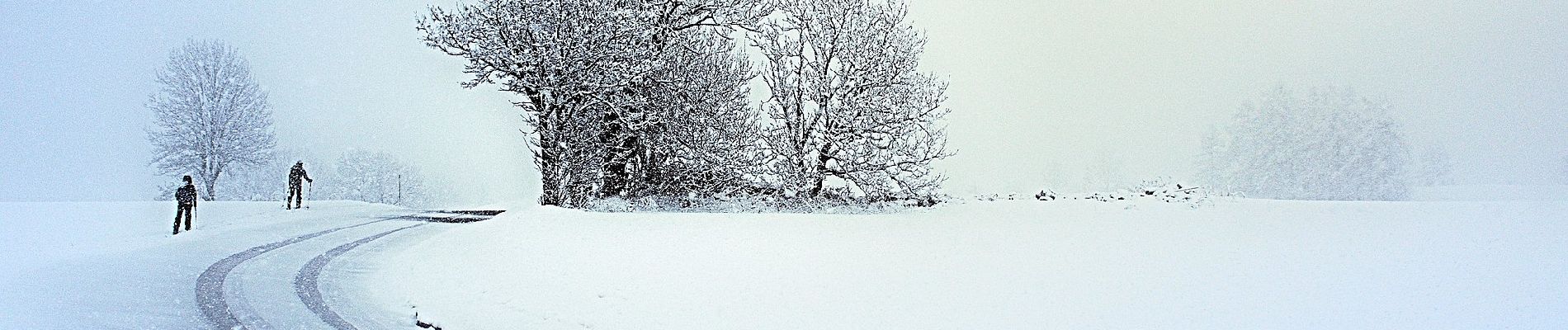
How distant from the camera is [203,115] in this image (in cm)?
3531

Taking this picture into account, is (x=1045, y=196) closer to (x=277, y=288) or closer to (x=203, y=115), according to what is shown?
(x=277, y=288)

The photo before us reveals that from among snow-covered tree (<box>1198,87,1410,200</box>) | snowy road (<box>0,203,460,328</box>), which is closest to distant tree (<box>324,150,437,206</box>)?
snowy road (<box>0,203,460,328</box>)

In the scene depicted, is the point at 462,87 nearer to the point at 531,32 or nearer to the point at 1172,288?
the point at 531,32

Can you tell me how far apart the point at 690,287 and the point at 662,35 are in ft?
39.6

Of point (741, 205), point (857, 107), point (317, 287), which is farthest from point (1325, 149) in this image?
point (317, 287)

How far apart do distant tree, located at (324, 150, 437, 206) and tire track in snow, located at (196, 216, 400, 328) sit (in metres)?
49.8

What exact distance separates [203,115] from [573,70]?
25.6 m

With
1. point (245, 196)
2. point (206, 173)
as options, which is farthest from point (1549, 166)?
point (245, 196)

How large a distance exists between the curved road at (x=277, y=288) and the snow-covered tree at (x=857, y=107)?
940cm

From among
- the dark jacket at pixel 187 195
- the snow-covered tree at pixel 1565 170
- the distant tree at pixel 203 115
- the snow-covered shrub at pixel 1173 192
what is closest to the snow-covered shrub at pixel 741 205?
the snow-covered shrub at pixel 1173 192

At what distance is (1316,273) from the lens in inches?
398

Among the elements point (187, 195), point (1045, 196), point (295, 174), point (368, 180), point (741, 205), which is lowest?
point (741, 205)

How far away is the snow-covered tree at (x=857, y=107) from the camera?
20.0 metres

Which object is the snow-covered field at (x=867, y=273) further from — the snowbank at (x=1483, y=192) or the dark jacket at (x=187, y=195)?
the snowbank at (x=1483, y=192)
